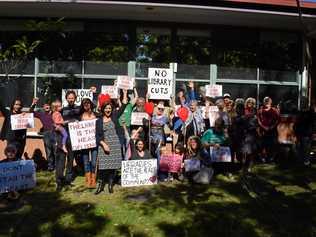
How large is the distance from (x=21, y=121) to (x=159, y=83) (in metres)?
2.91

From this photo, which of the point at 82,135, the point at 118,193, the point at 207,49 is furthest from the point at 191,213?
the point at 207,49

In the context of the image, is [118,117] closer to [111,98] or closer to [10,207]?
[111,98]

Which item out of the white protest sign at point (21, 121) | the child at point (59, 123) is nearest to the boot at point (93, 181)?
the child at point (59, 123)

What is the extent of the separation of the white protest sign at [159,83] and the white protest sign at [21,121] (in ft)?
8.21

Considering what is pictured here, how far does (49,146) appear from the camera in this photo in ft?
36.0

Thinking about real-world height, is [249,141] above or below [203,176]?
above

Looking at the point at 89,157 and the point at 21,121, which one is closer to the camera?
the point at 89,157

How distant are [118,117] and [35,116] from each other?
2.00 metres

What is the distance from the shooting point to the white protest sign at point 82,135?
369 inches

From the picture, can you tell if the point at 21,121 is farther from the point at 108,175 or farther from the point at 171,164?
the point at 171,164

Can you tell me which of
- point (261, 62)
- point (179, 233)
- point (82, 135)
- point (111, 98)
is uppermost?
point (261, 62)

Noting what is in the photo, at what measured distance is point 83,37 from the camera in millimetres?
12719

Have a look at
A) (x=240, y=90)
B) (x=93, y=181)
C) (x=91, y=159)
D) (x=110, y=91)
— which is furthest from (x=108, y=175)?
(x=240, y=90)

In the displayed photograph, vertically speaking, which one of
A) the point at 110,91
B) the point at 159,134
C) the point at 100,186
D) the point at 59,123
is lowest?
the point at 100,186
